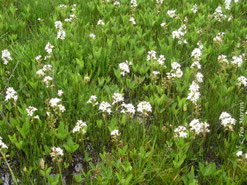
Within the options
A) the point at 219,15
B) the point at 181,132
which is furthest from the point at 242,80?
the point at 219,15

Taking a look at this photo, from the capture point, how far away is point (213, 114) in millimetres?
3434

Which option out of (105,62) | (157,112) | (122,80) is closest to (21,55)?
(105,62)

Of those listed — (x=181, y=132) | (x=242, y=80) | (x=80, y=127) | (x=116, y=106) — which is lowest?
(x=181, y=132)

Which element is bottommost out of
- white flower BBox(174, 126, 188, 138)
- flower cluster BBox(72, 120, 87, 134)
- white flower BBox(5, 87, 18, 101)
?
white flower BBox(174, 126, 188, 138)

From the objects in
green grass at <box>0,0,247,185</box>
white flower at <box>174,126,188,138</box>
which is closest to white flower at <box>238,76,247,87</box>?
green grass at <box>0,0,247,185</box>

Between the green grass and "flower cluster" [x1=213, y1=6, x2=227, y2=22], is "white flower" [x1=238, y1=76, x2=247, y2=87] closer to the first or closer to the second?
the green grass

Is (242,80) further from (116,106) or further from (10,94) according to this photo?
(10,94)

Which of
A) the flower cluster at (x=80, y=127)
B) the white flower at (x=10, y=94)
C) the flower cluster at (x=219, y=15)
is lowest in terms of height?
the flower cluster at (x=80, y=127)

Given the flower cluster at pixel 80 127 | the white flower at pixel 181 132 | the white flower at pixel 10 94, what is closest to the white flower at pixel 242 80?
the white flower at pixel 181 132

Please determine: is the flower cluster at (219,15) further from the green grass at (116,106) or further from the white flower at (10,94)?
the white flower at (10,94)

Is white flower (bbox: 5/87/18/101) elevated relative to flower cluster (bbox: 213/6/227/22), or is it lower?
lower

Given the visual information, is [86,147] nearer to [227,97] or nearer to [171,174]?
[171,174]

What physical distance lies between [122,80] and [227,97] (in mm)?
1339

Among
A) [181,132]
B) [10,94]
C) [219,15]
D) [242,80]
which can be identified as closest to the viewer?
[181,132]
